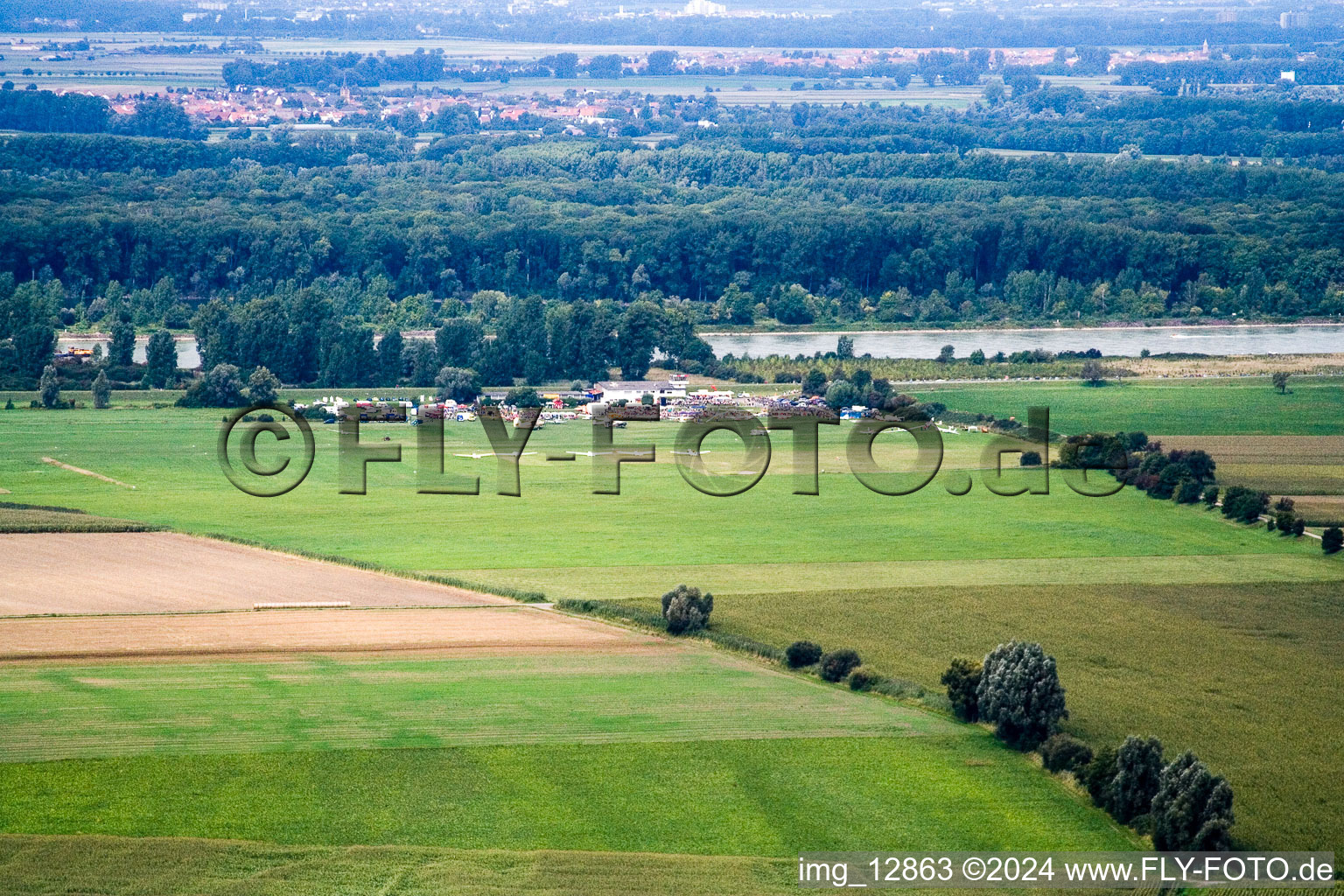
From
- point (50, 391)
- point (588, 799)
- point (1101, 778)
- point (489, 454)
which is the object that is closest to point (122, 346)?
point (50, 391)

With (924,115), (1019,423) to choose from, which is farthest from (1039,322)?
(924,115)

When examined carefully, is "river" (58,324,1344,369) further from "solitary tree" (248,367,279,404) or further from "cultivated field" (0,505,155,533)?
"cultivated field" (0,505,155,533)

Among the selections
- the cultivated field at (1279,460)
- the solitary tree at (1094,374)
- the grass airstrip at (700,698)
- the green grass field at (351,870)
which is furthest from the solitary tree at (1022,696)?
the solitary tree at (1094,374)

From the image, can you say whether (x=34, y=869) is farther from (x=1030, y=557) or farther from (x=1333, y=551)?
(x=1333, y=551)

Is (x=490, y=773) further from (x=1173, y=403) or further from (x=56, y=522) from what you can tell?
(x=1173, y=403)

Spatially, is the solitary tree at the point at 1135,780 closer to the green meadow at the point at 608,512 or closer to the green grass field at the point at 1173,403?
the green meadow at the point at 608,512

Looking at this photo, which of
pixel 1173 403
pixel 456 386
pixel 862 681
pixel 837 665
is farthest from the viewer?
pixel 456 386

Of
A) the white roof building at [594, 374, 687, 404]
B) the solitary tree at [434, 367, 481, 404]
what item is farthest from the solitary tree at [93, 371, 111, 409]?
the white roof building at [594, 374, 687, 404]

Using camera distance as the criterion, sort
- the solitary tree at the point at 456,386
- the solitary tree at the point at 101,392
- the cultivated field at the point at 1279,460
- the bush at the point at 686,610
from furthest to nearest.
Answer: the solitary tree at the point at 456,386
the solitary tree at the point at 101,392
the cultivated field at the point at 1279,460
the bush at the point at 686,610
